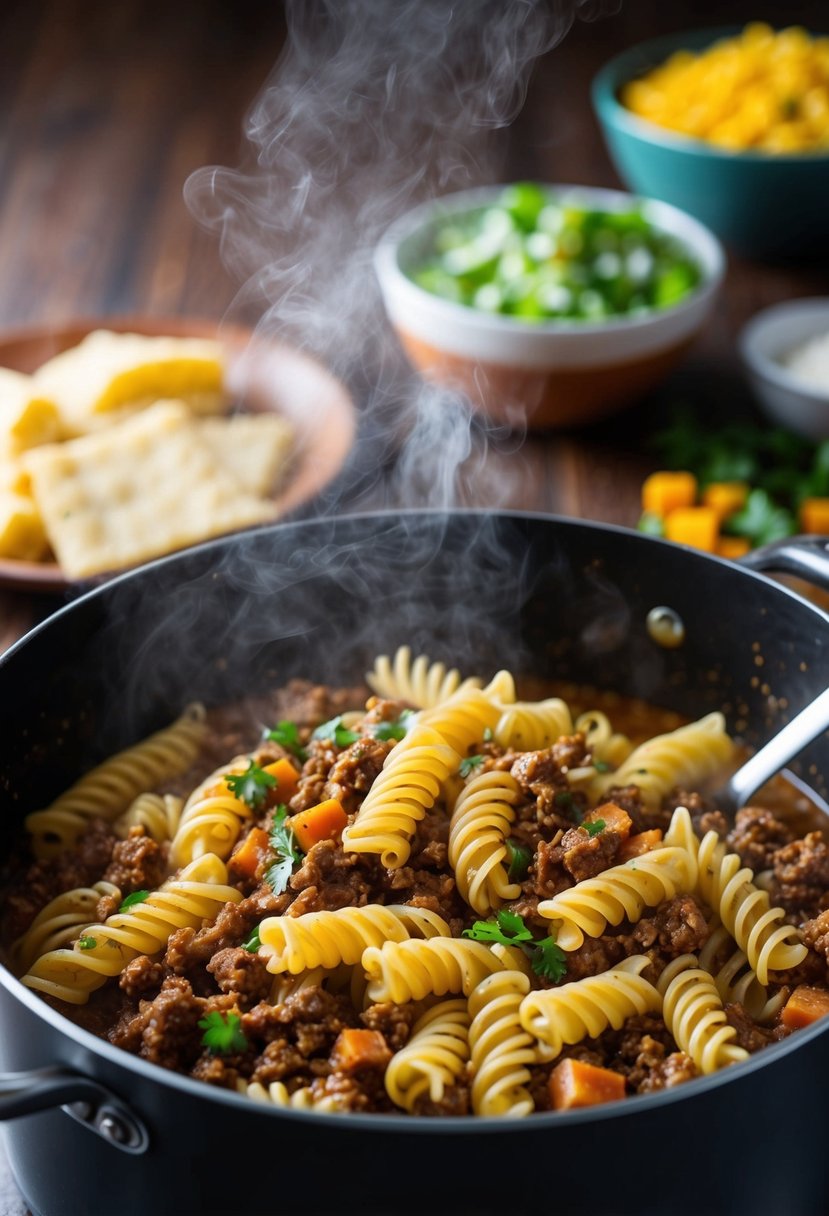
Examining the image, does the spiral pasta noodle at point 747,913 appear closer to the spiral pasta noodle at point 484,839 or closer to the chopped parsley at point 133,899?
the spiral pasta noodle at point 484,839

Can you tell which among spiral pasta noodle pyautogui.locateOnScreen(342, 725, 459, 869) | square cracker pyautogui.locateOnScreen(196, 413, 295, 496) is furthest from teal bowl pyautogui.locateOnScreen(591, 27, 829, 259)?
spiral pasta noodle pyautogui.locateOnScreen(342, 725, 459, 869)

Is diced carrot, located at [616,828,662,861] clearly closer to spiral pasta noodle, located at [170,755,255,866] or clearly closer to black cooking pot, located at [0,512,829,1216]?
black cooking pot, located at [0,512,829,1216]

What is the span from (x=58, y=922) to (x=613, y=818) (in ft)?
4.29

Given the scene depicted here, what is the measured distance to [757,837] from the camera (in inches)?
134

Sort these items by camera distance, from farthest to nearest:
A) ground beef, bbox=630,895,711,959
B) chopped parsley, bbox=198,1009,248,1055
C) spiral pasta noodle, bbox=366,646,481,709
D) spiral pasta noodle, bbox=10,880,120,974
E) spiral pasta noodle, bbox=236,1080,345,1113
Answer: spiral pasta noodle, bbox=366,646,481,709, spiral pasta noodle, bbox=10,880,120,974, ground beef, bbox=630,895,711,959, chopped parsley, bbox=198,1009,248,1055, spiral pasta noodle, bbox=236,1080,345,1113

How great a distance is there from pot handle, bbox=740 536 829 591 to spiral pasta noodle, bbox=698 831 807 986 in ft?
2.34

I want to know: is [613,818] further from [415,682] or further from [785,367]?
[785,367]

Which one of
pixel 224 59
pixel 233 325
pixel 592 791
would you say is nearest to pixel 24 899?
pixel 592 791

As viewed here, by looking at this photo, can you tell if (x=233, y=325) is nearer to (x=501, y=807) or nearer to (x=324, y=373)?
(x=324, y=373)

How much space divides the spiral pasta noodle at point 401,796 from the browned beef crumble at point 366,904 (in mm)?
55

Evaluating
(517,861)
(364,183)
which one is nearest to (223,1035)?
(517,861)

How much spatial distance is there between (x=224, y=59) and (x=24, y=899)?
295 inches

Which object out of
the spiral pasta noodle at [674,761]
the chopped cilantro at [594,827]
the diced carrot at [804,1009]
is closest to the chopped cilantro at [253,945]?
the chopped cilantro at [594,827]

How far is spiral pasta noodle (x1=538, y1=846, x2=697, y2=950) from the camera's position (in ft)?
9.27
